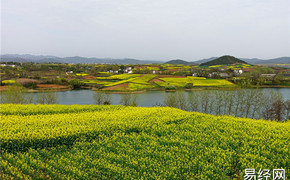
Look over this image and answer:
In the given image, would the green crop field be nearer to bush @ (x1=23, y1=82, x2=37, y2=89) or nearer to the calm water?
the calm water

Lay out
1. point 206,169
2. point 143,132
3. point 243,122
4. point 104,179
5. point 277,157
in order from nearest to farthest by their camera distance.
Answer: point 104,179 < point 206,169 < point 277,157 < point 143,132 < point 243,122

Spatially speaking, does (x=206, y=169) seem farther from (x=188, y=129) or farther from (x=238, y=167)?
(x=188, y=129)

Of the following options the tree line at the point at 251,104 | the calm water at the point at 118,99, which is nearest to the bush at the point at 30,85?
the calm water at the point at 118,99

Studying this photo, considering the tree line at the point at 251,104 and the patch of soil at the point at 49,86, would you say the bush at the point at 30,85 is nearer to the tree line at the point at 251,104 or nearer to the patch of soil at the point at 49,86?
the patch of soil at the point at 49,86

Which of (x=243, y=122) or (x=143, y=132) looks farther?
(x=243, y=122)

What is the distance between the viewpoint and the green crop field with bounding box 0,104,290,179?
530cm

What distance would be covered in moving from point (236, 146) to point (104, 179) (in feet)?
17.0

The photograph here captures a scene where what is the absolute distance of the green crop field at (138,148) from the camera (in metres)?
5.30

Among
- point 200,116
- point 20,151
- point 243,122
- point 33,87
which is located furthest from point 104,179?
point 33,87

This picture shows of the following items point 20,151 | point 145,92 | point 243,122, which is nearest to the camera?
point 20,151

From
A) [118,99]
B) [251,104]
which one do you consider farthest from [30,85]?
A: [251,104]

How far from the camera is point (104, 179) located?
503 centimetres

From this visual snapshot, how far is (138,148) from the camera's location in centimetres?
682

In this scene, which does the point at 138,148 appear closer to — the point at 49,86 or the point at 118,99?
the point at 118,99
